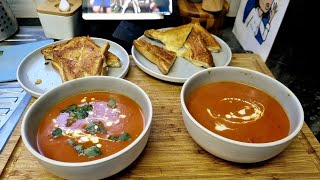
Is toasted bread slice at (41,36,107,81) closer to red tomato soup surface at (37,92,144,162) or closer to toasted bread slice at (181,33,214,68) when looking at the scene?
red tomato soup surface at (37,92,144,162)

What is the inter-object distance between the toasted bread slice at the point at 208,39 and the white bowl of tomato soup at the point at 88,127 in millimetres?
492

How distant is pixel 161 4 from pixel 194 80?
1.95 feet

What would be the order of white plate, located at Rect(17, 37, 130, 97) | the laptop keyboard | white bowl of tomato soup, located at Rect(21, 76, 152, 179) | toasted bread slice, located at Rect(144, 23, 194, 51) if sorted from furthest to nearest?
toasted bread slice, located at Rect(144, 23, 194, 51), white plate, located at Rect(17, 37, 130, 97), the laptop keyboard, white bowl of tomato soup, located at Rect(21, 76, 152, 179)

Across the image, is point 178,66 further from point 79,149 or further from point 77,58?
point 79,149

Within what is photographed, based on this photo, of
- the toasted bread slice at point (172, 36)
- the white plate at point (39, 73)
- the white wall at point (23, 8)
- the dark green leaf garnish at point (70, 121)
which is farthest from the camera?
the white wall at point (23, 8)

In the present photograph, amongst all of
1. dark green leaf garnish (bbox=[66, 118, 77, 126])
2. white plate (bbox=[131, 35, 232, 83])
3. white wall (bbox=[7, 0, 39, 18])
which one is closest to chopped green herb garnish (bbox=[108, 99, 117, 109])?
dark green leaf garnish (bbox=[66, 118, 77, 126])

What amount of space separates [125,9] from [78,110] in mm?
644

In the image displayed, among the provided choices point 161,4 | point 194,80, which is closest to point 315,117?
point 194,80

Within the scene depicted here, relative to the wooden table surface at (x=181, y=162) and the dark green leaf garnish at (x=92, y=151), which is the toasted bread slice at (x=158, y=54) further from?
the dark green leaf garnish at (x=92, y=151)

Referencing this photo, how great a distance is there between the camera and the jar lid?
3.78 ft

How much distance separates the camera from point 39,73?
99 cm

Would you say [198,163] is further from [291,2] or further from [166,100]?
[291,2]

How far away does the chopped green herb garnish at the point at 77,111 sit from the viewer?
71 cm

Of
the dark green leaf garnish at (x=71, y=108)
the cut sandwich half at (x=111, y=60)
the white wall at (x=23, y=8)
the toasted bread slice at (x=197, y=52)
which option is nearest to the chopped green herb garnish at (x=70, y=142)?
the dark green leaf garnish at (x=71, y=108)
